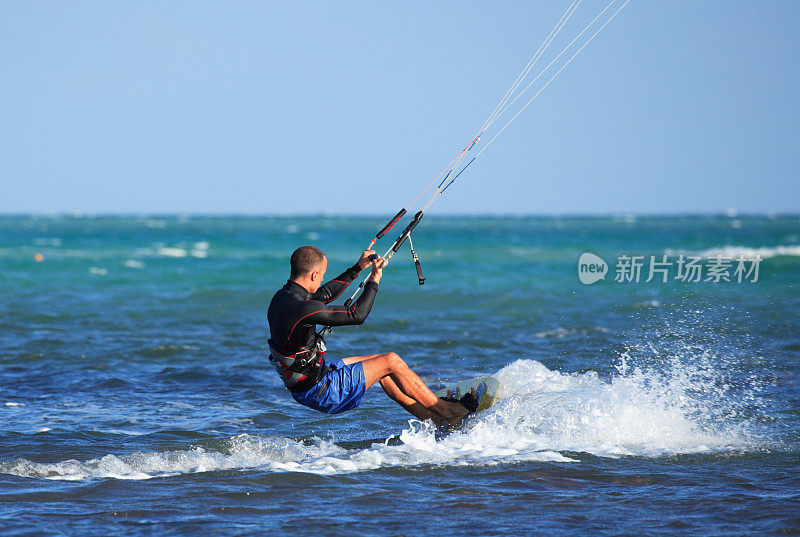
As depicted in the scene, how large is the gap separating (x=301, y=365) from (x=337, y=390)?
0.40m

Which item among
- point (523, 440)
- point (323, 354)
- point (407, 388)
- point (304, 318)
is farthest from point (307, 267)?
point (523, 440)

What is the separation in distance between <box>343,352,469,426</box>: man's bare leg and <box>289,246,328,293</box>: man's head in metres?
0.86

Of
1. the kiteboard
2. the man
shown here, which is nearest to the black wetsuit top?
the man

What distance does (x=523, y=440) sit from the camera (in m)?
6.49

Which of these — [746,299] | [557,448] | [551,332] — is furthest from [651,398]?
[746,299]

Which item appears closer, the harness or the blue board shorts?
the harness

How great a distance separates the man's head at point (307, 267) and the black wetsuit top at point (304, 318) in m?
0.05

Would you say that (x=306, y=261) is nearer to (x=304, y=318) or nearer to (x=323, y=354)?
(x=304, y=318)

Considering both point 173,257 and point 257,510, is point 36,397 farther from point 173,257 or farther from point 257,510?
point 173,257

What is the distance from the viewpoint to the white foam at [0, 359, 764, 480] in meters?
5.89

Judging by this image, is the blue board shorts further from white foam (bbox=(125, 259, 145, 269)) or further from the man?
white foam (bbox=(125, 259, 145, 269))

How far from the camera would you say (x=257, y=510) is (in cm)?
499

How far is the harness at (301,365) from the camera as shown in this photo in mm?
6066

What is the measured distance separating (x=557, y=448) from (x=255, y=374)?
4.62 meters
